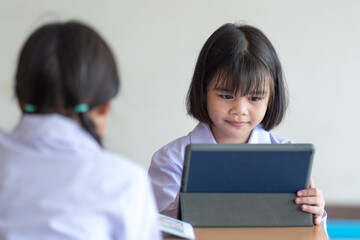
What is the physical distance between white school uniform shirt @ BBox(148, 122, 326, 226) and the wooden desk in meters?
0.29

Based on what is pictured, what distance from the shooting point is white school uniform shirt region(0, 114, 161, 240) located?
1.00 metres

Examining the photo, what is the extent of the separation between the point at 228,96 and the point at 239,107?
0.05 m

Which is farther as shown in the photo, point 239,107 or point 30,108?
point 239,107

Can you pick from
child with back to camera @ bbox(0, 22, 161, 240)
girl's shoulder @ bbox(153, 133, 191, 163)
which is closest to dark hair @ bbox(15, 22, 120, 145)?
child with back to camera @ bbox(0, 22, 161, 240)

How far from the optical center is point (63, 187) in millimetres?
1000

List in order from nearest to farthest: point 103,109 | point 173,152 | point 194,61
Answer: point 103,109 < point 173,152 < point 194,61

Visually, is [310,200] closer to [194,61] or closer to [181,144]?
[181,144]

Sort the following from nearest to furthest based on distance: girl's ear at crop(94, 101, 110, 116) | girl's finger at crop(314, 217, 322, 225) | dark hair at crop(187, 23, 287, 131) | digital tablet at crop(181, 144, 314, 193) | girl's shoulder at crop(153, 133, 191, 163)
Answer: girl's ear at crop(94, 101, 110, 116) → digital tablet at crop(181, 144, 314, 193) → girl's finger at crop(314, 217, 322, 225) → dark hair at crop(187, 23, 287, 131) → girl's shoulder at crop(153, 133, 191, 163)

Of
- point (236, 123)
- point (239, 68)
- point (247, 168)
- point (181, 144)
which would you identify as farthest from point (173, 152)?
point (247, 168)

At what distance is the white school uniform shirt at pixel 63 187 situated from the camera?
3.28ft

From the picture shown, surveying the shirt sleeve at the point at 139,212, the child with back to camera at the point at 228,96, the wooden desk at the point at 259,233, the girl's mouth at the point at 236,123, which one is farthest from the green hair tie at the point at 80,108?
the girl's mouth at the point at 236,123

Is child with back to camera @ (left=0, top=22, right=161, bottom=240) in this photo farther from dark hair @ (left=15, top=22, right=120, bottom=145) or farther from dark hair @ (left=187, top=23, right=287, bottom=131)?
dark hair @ (left=187, top=23, right=287, bottom=131)

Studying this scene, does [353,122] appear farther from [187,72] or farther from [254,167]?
[254,167]

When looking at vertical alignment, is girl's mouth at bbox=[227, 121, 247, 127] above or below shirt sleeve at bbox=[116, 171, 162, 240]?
above
